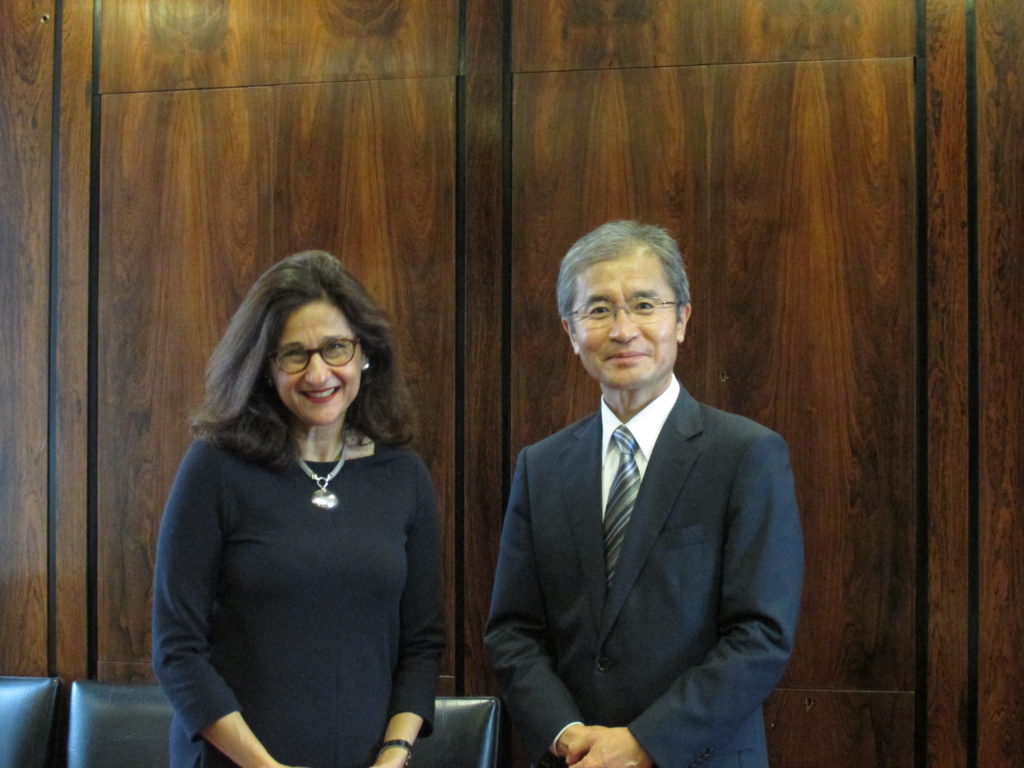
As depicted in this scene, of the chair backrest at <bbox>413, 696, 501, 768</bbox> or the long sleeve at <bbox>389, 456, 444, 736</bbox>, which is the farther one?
the chair backrest at <bbox>413, 696, 501, 768</bbox>

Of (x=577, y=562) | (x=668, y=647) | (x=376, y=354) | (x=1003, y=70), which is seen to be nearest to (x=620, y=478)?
(x=577, y=562)

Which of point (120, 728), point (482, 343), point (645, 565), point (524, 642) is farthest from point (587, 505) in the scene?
point (120, 728)

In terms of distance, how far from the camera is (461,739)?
2.60m

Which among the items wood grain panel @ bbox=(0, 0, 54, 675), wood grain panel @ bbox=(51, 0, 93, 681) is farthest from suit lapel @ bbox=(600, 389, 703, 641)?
wood grain panel @ bbox=(0, 0, 54, 675)

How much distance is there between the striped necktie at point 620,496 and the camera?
5.85 ft

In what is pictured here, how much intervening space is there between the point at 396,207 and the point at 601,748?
5.47 ft

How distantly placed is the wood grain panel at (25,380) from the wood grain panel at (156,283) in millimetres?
182

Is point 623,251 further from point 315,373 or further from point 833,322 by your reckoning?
point 833,322

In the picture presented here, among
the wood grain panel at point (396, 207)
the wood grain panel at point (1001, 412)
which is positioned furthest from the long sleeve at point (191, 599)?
the wood grain panel at point (1001, 412)

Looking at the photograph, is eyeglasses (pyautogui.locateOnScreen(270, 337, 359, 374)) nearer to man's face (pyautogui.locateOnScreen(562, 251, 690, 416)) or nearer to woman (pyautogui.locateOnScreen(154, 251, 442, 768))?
woman (pyautogui.locateOnScreen(154, 251, 442, 768))

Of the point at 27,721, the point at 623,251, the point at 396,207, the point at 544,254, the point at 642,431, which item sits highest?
the point at 396,207

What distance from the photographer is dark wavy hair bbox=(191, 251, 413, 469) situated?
182cm

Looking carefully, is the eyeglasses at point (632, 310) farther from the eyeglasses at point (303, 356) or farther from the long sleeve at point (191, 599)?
the long sleeve at point (191, 599)

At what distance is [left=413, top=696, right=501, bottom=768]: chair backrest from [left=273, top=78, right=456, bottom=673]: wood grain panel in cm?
20
